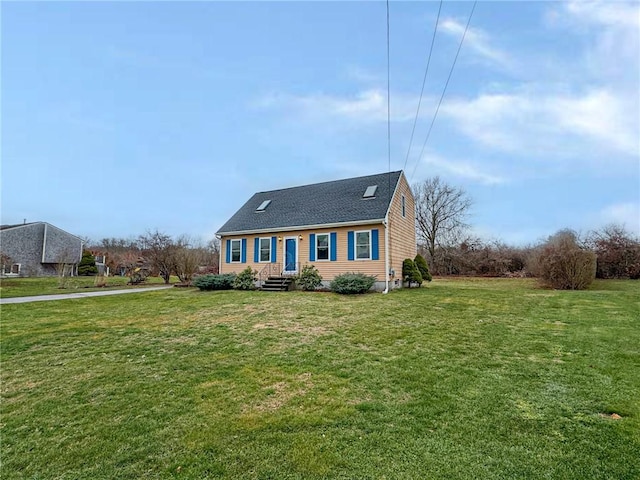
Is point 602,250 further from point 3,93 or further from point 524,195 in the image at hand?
point 3,93

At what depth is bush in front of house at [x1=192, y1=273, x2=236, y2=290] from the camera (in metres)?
16.2

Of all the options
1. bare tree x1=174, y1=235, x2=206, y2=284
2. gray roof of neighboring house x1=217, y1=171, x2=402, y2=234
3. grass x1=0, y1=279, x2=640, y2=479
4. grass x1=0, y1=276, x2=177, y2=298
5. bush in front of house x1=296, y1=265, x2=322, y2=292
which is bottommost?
Result: grass x1=0, y1=279, x2=640, y2=479

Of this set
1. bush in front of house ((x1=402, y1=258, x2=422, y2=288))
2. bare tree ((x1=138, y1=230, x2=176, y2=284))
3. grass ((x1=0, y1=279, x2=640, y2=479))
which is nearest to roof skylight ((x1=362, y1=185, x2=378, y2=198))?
bush in front of house ((x1=402, y1=258, x2=422, y2=288))

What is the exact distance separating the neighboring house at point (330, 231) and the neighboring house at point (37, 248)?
19533 mm

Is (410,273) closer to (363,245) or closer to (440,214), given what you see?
(363,245)

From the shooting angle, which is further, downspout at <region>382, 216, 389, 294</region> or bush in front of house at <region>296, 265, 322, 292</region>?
A: bush in front of house at <region>296, 265, 322, 292</region>

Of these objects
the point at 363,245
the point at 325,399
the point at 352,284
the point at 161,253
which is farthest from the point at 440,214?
the point at 325,399

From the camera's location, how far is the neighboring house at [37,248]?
92.9 ft

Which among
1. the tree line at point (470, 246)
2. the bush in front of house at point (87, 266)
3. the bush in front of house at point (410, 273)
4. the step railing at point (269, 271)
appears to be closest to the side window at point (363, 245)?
the bush in front of house at point (410, 273)

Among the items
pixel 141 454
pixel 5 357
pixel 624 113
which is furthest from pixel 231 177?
pixel 141 454

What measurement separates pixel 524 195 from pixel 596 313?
1542 cm

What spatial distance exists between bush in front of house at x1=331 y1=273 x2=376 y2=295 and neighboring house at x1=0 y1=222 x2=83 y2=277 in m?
25.5

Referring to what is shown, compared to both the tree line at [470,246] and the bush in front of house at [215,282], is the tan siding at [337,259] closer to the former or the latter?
the bush in front of house at [215,282]

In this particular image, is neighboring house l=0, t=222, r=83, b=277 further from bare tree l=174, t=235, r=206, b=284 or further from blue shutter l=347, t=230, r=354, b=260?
blue shutter l=347, t=230, r=354, b=260
